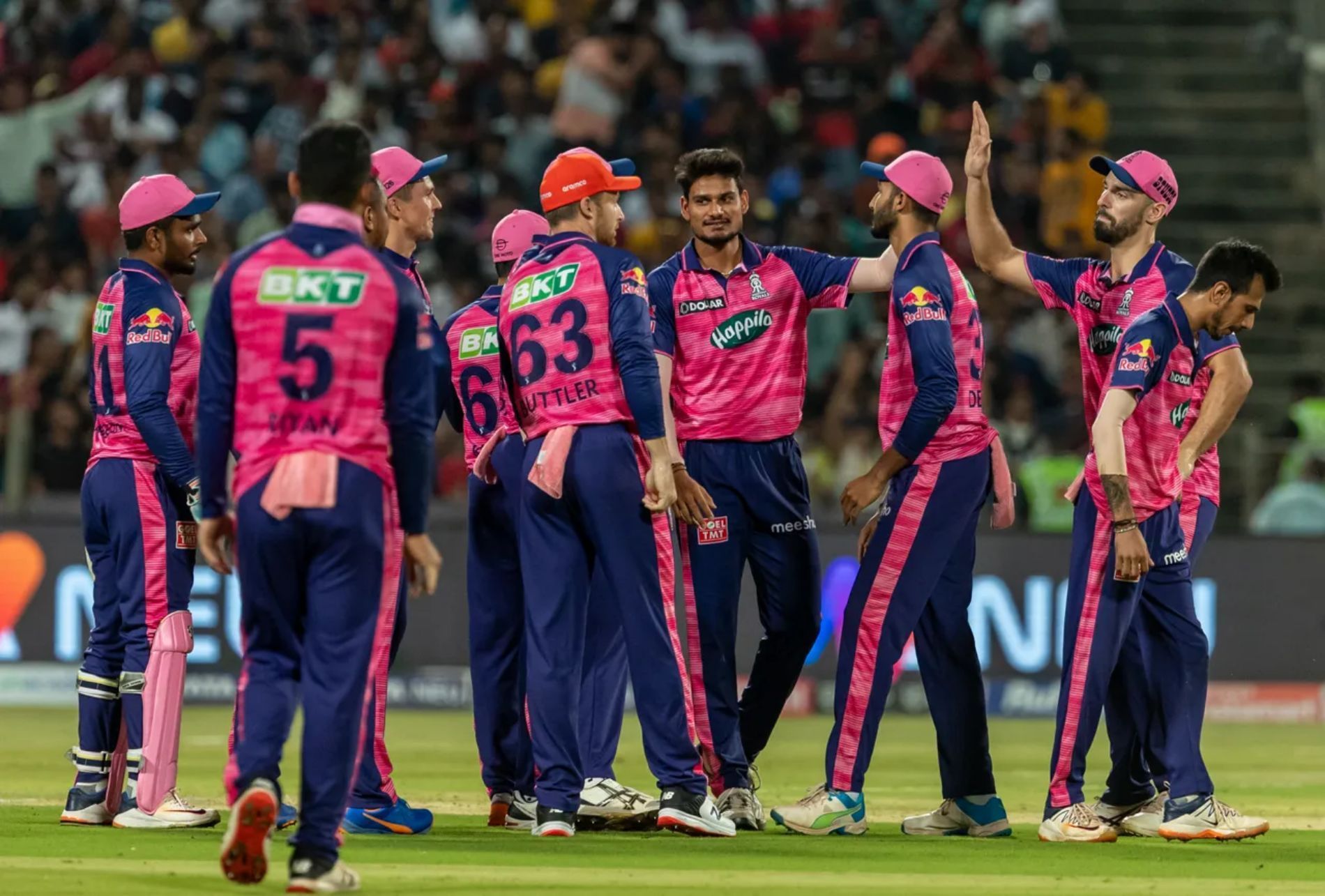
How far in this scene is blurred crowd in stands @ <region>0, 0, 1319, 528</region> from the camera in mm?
20766

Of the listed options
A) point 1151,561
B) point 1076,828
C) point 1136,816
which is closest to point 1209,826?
point 1136,816

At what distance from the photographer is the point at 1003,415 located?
62.7ft

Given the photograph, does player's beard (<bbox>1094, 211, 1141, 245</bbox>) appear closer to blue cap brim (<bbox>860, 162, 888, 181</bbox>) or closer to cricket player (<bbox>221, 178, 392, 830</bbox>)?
blue cap brim (<bbox>860, 162, 888, 181</bbox>)

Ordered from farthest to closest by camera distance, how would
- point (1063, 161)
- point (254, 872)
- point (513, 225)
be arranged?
point (1063, 161) < point (513, 225) < point (254, 872)

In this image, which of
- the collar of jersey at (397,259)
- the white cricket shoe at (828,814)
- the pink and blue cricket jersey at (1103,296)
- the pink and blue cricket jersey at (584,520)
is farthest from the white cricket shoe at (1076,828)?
the collar of jersey at (397,259)

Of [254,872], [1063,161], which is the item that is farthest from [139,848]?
[1063,161]

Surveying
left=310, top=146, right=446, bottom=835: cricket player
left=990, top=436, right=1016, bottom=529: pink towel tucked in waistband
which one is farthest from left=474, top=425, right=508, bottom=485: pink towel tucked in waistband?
left=990, top=436, right=1016, bottom=529: pink towel tucked in waistband

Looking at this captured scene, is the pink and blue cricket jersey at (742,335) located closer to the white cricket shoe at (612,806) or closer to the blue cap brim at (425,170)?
the blue cap brim at (425,170)

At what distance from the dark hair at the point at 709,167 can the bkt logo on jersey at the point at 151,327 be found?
7.82 ft

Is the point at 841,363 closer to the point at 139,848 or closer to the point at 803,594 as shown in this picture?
the point at 803,594

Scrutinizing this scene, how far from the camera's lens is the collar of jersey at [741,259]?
983 centimetres

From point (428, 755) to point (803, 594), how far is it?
4813 mm

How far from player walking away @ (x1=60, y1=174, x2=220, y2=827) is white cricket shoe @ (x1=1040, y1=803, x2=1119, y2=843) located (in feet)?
11.9

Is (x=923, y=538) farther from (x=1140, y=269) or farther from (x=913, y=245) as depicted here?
(x=1140, y=269)
